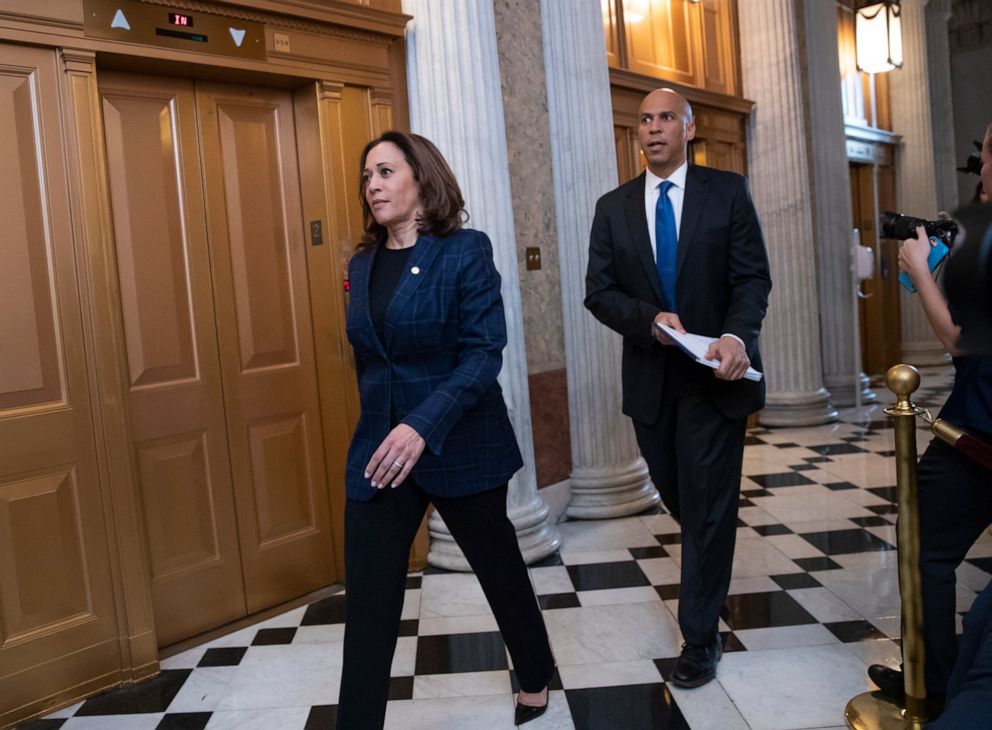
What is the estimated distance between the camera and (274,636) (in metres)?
3.50

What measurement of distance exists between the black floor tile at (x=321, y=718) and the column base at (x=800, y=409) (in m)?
5.48

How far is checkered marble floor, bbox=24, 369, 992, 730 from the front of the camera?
2.72 meters

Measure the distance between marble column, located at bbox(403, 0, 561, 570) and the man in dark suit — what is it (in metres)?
1.15

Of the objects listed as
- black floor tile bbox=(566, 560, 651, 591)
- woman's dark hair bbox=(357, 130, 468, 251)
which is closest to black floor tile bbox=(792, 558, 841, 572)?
black floor tile bbox=(566, 560, 651, 591)

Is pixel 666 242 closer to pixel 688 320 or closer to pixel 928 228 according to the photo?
pixel 688 320

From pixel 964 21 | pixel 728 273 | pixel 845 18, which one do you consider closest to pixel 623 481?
pixel 728 273

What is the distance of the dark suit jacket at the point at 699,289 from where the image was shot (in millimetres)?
2809

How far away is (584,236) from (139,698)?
3090 mm

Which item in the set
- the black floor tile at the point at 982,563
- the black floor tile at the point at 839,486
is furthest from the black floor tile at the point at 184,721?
the black floor tile at the point at 839,486

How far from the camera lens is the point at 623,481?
5.03 metres

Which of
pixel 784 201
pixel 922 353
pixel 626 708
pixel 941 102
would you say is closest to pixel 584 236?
pixel 626 708

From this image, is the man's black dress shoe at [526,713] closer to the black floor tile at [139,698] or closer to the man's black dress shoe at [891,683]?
the man's black dress shoe at [891,683]

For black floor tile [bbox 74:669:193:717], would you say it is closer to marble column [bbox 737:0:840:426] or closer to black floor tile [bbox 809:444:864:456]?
black floor tile [bbox 809:444:864:456]

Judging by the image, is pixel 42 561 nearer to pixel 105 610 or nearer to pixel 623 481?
pixel 105 610
